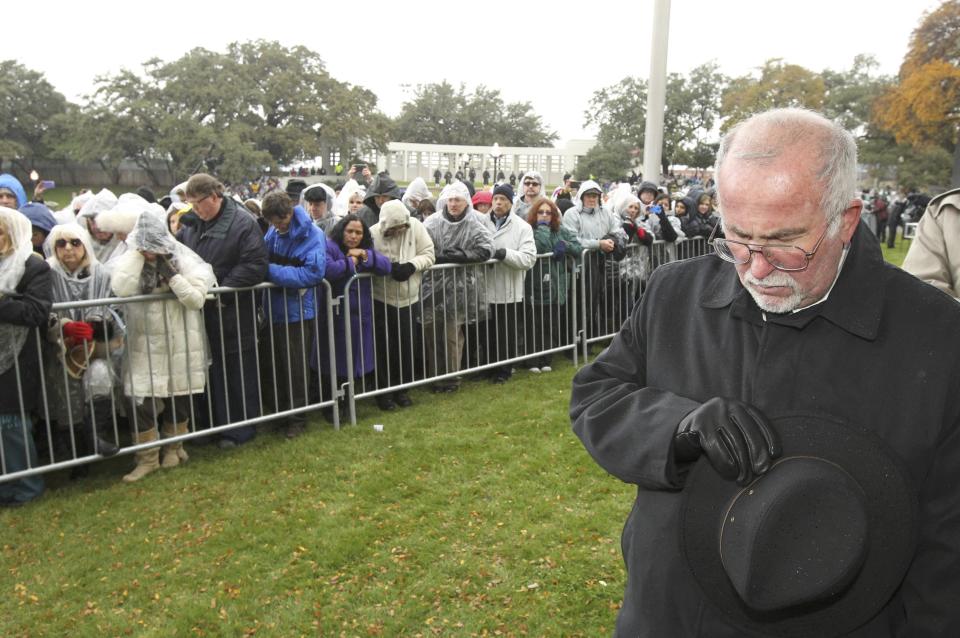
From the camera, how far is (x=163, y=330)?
543cm

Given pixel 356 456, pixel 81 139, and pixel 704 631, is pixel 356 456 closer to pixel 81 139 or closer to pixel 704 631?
pixel 704 631

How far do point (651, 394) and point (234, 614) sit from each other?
286 cm

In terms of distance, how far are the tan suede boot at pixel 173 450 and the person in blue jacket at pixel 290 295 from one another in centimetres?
73

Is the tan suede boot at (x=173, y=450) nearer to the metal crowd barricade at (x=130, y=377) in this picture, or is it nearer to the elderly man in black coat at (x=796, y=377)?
the metal crowd barricade at (x=130, y=377)

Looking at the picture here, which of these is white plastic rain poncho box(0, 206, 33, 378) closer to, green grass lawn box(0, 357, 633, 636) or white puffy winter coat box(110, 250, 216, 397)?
white puffy winter coat box(110, 250, 216, 397)

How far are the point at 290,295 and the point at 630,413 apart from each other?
4.84 m

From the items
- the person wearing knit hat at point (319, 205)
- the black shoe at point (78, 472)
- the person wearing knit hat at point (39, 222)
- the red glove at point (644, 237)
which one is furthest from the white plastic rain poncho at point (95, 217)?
the red glove at point (644, 237)

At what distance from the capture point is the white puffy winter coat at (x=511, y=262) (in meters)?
7.67

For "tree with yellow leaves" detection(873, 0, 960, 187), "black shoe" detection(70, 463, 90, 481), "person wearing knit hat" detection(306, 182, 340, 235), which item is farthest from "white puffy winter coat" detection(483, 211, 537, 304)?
"tree with yellow leaves" detection(873, 0, 960, 187)

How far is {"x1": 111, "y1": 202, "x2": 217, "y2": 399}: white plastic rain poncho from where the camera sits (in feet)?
17.3

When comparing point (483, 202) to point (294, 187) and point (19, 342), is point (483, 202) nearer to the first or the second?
point (294, 187)

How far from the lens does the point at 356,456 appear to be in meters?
5.77

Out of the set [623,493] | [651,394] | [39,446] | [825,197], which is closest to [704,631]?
[651,394]

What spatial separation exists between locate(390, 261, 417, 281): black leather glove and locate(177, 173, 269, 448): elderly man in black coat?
120cm
